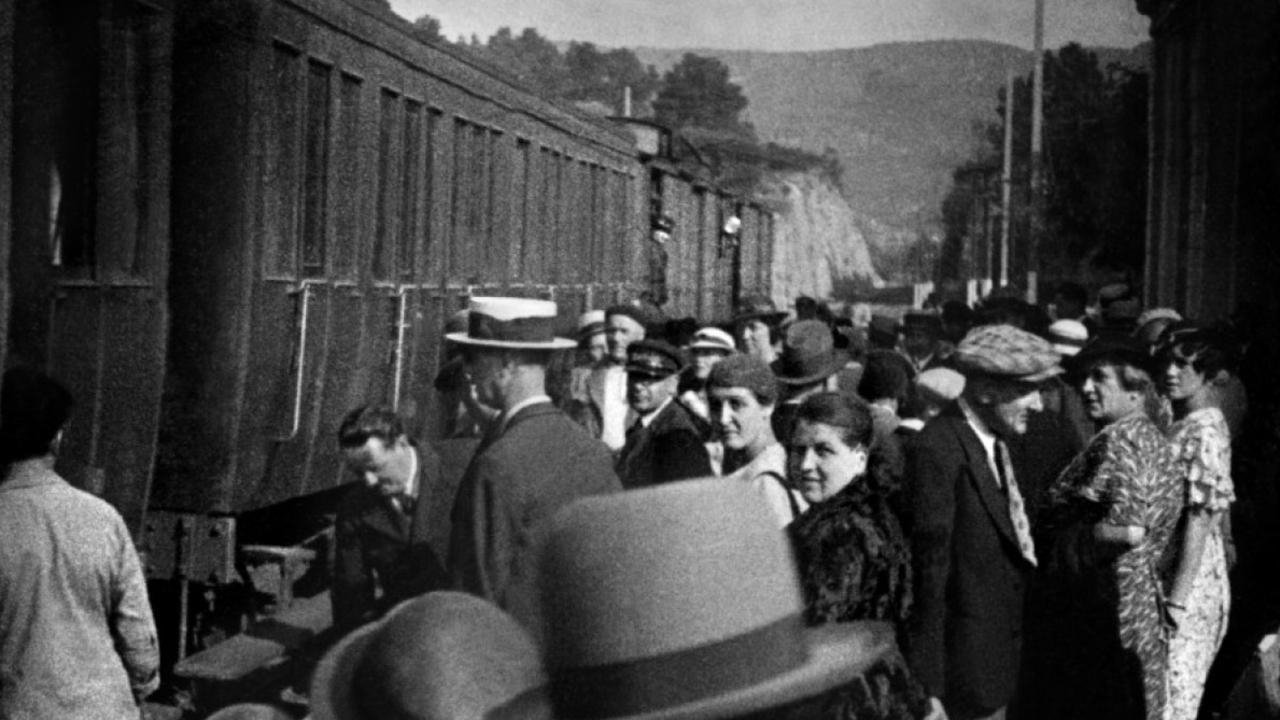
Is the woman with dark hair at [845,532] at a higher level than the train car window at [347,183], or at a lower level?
lower

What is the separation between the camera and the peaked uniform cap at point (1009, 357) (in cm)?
594

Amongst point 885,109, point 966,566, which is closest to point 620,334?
point 966,566

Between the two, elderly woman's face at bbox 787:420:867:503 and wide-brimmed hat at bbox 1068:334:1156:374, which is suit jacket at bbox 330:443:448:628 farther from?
wide-brimmed hat at bbox 1068:334:1156:374

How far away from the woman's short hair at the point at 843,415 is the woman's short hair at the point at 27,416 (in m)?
1.86

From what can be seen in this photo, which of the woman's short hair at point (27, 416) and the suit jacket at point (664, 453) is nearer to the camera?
the woman's short hair at point (27, 416)

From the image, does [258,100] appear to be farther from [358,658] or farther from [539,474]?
[358,658]

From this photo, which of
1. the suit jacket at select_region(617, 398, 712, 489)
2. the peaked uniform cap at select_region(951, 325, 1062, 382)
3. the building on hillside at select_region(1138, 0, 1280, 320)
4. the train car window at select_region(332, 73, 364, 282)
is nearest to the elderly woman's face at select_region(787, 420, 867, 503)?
the peaked uniform cap at select_region(951, 325, 1062, 382)

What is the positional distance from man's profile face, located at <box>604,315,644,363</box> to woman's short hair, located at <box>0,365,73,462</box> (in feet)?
15.5

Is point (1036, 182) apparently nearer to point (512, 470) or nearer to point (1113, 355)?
point (1113, 355)

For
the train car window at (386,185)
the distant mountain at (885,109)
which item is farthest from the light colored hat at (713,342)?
the distant mountain at (885,109)

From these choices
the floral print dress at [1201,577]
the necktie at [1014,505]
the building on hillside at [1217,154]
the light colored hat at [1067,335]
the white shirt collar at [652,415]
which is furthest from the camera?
the building on hillside at [1217,154]

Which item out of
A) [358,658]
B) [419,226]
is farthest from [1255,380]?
[358,658]

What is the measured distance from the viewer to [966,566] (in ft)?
18.2

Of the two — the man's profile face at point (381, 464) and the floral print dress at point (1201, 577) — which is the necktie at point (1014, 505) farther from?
the man's profile face at point (381, 464)
